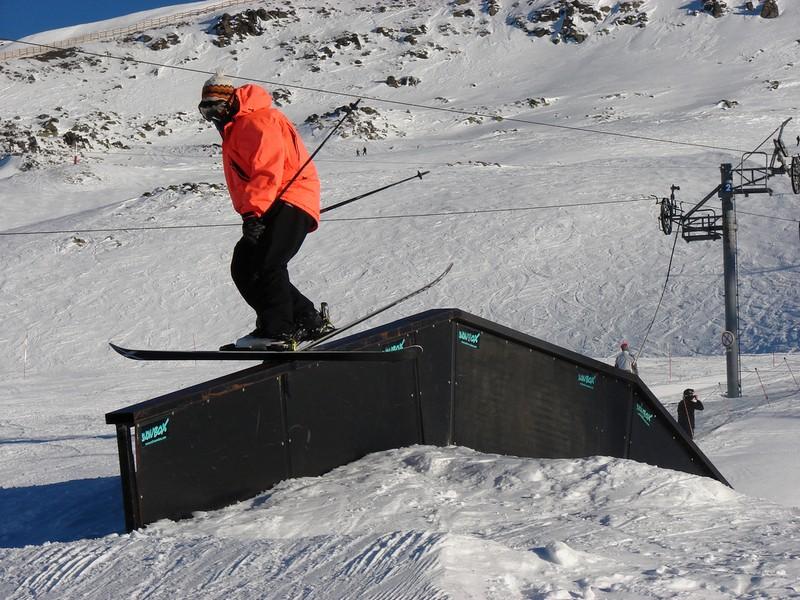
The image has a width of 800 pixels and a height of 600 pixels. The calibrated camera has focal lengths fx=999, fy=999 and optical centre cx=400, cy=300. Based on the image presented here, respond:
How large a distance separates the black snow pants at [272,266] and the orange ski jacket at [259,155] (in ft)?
0.28

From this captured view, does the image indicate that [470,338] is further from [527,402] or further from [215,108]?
[215,108]

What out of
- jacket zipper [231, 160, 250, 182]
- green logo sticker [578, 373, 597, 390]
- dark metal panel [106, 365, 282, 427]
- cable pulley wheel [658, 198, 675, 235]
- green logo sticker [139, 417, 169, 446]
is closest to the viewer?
dark metal panel [106, 365, 282, 427]

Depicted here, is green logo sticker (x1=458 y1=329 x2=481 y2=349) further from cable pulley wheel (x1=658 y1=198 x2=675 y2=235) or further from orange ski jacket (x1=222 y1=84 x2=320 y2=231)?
cable pulley wheel (x1=658 y1=198 x2=675 y2=235)

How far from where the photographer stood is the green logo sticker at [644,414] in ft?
26.6

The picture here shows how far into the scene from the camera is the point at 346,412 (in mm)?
6078

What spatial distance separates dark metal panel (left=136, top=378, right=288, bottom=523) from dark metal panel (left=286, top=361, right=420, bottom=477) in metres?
0.15

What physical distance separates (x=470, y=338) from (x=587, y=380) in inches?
49.3

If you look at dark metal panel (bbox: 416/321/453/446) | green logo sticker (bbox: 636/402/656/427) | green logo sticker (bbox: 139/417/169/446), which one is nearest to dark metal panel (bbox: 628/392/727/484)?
green logo sticker (bbox: 636/402/656/427)

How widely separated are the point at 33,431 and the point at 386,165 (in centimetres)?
3588

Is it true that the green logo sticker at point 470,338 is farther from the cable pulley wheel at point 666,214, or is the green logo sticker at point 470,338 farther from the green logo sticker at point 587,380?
the cable pulley wheel at point 666,214

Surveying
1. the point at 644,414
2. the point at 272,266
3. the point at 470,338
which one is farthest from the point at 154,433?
the point at 644,414

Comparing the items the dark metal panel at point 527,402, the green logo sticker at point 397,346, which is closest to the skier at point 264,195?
the green logo sticker at point 397,346

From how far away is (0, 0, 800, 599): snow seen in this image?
393 centimetres

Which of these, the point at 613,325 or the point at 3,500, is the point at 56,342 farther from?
the point at 3,500
